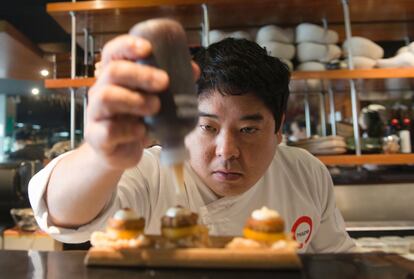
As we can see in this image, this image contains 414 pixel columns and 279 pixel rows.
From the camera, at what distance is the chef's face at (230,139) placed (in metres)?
1.04

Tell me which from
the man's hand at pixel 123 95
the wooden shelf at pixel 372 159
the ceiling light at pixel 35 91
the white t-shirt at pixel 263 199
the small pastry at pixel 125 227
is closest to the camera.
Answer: the man's hand at pixel 123 95

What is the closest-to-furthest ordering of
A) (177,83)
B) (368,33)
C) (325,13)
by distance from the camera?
(177,83), (325,13), (368,33)

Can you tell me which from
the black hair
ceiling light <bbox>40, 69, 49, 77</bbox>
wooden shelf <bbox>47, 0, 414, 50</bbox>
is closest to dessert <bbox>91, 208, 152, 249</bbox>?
the black hair

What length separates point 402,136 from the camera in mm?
2174

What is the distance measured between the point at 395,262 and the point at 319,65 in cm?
159

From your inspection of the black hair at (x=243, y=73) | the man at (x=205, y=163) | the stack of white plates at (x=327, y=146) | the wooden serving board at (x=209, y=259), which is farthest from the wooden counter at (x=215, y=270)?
the stack of white plates at (x=327, y=146)

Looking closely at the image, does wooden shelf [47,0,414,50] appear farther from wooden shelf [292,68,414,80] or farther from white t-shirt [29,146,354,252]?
white t-shirt [29,146,354,252]

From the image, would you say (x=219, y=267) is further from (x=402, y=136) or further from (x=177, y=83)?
(x=402, y=136)

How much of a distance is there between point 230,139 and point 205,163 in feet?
0.39

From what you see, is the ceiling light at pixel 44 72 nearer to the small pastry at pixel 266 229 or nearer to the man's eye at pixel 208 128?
the man's eye at pixel 208 128

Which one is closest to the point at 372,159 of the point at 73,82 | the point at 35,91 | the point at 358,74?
the point at 358,74

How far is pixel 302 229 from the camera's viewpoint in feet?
4.28

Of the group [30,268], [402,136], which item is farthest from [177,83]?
[402,136]

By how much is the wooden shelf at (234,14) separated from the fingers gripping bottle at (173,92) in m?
1.64
